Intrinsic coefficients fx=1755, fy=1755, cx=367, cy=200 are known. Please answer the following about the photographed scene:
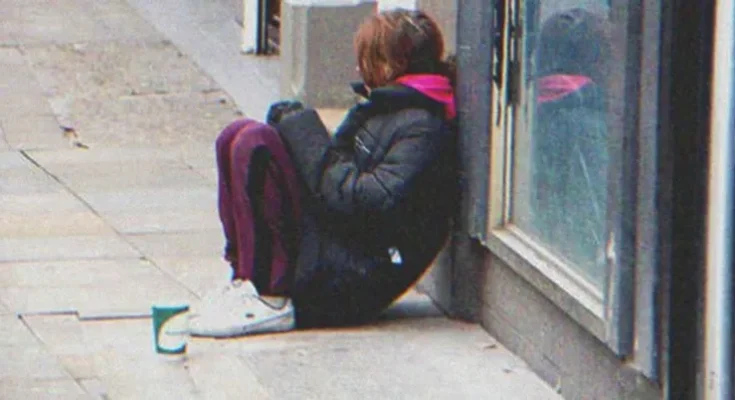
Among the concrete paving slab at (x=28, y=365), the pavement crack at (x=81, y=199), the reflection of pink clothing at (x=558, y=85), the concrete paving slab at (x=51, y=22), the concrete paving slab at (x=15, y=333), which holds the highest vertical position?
the reflection of pink clothing at (x=558, y=85)

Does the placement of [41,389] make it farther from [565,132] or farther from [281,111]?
[565,132]

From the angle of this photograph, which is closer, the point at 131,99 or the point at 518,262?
the point at 518,262

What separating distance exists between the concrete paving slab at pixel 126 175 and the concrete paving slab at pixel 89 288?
1.55m

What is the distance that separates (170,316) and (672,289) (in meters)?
1.94

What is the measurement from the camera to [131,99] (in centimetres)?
1070

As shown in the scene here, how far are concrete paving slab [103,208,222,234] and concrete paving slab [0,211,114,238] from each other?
8 cm

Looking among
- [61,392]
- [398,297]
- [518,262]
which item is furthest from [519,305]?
[61,392]

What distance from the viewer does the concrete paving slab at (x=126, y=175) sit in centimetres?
873

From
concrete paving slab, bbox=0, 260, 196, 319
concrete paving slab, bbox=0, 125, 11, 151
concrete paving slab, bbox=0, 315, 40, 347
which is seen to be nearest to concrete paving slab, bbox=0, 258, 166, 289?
concrete paving slab, bbox=0, 260, 196, 319

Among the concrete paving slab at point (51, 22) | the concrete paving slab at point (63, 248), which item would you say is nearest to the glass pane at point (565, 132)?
the concrete paving slab at point (63, 248)

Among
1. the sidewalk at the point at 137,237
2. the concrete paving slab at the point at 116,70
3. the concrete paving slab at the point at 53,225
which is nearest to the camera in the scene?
the sidewalk at the point at 137,237

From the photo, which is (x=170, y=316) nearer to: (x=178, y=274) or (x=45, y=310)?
(x=45, y=310)

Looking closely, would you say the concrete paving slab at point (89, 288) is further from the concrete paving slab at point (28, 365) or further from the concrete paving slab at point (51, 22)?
the concrete paving slab at point (51, 22)

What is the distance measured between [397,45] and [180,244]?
2008 mm
